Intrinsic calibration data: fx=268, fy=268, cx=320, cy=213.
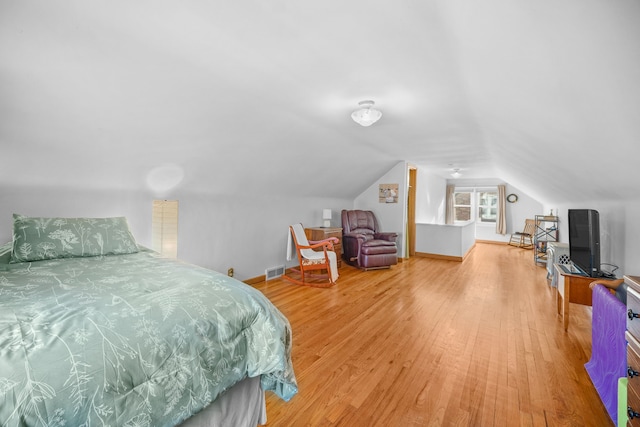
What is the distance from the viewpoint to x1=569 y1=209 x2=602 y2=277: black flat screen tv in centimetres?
237

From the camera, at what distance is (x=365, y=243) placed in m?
5.10

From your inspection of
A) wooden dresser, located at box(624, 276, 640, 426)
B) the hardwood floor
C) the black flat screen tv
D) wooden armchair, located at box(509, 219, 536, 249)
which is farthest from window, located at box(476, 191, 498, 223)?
wooden dresser, located at box(624, 276, 640, 426)

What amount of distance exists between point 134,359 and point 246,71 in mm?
1897

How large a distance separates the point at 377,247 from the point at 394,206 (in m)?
1.37

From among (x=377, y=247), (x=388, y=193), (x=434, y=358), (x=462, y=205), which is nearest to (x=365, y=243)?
(x=377, y=247)

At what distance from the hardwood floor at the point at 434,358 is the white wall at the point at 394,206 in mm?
2038

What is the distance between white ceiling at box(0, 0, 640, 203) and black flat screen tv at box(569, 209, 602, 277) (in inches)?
11.4

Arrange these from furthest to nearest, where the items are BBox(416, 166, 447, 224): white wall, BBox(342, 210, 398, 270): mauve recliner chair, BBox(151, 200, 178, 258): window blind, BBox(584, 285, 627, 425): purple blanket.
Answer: BBox(416, 166, 447, 224): white wall < BBox(342, 210, 398, 270): mauve recliner chair < BBox(151, 200, 178, 258): window blind < BBox(584, 285, 627, 425): purple blanket

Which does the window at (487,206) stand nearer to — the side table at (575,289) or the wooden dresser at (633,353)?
the side table at (575,289)

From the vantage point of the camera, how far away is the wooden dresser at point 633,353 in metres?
1.22

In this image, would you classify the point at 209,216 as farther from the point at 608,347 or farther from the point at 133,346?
the point at 608,347

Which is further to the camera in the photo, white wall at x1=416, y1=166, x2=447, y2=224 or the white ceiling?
white wall at x1=416, y1=166, x2=447, y2=224

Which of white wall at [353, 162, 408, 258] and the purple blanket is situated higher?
white wall at [353, 162, 408, 258]

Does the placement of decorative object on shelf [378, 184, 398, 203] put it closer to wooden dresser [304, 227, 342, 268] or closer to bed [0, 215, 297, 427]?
wooden dresser [304, 227, 342, 268]
